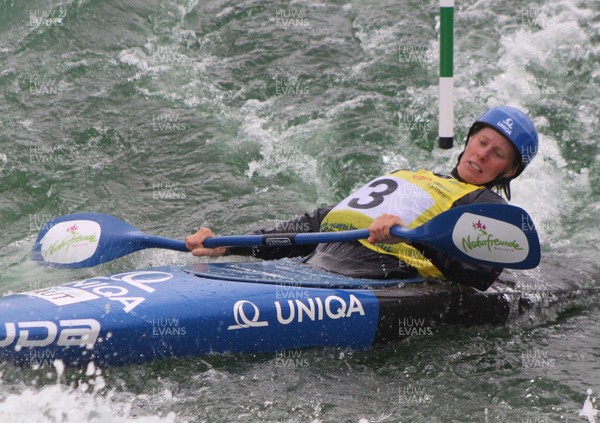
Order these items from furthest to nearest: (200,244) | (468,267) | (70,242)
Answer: (70,242), (200,244), (468,267)

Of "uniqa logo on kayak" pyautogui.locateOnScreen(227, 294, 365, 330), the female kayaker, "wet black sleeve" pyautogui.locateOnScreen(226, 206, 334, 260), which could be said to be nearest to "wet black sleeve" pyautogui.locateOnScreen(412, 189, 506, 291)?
the female kayaker

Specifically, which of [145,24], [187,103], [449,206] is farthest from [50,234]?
[145,24]

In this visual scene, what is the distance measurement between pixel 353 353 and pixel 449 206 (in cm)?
90

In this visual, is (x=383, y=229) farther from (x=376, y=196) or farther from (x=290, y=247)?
(x=290, y=247)

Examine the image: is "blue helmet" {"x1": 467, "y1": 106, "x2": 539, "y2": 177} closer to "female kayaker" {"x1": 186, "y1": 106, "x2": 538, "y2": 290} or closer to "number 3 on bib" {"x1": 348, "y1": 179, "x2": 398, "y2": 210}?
"female kayaker" {"x1": 186, "y1": 106, "x2": 538, "y2": 290}

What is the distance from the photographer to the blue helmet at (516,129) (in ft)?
15.5

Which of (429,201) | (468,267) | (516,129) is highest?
(516,129)

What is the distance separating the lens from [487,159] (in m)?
4.77

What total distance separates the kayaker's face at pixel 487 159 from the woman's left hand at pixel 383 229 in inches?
23.3

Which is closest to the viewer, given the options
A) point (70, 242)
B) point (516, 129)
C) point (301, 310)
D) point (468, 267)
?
point (301, 310)

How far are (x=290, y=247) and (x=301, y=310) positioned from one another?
730mm

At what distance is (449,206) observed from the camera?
472 cm

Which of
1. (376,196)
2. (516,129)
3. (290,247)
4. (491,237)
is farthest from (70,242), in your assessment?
(516,129)

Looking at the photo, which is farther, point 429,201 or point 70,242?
point 70,242
